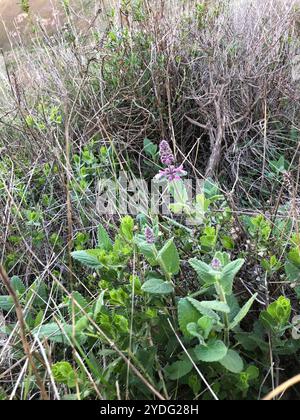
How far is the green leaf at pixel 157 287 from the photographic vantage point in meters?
0.93

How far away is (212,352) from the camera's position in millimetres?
820

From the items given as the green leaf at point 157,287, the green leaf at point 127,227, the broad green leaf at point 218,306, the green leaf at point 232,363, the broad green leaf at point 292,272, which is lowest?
the green leaf at point 232,363

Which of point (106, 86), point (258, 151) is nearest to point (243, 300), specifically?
point (258, 151)

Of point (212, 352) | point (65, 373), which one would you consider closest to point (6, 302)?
point (65, 373)

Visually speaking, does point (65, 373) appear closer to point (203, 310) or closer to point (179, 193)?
point (203, 310)

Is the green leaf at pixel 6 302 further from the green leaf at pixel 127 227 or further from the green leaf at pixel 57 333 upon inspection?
the green leaf at pixel 127 227

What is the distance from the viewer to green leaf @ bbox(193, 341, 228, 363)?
799 millimetres

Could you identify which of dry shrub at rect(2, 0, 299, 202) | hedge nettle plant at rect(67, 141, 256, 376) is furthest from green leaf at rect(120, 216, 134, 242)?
dry shrub at rect(2, 0, 299, 202)

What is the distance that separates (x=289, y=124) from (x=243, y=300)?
1108 mm

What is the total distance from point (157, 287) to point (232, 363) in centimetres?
21

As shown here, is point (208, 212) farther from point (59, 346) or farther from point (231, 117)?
point (231, 117)

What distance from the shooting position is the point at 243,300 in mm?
1091

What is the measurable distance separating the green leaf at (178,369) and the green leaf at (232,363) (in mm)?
78

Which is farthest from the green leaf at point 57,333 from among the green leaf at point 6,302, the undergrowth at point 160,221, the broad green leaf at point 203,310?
the broad green leaf at point 203,310
